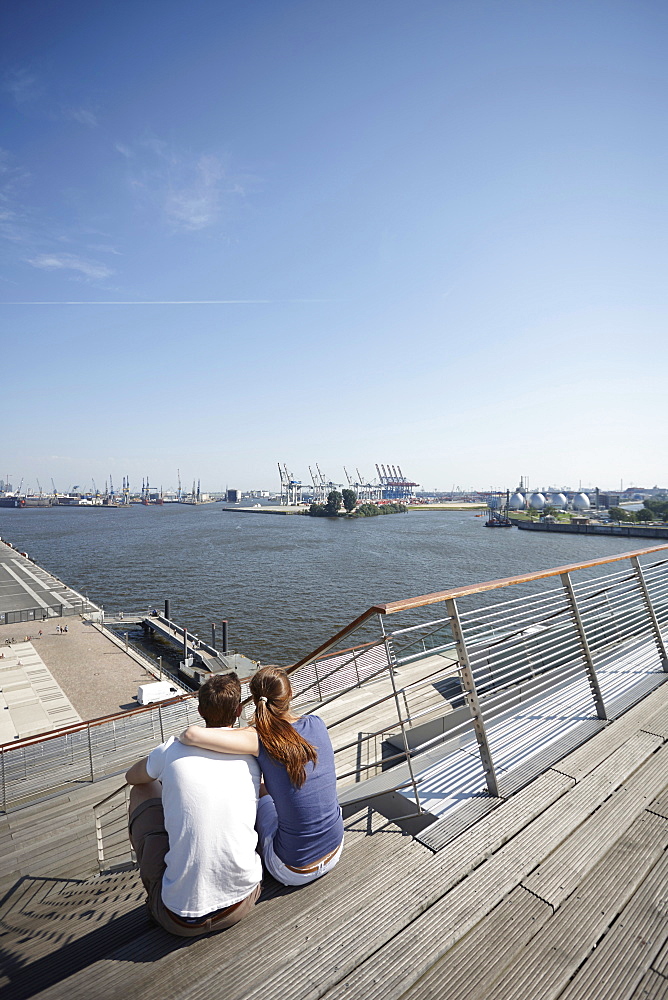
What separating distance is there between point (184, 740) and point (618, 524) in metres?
77.2

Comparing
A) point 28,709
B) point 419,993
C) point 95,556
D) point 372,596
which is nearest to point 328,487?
point 95,556

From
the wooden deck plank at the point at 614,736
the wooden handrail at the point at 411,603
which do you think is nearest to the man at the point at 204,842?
the wooden handrail at the point at 411,603

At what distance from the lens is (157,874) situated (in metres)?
1.72

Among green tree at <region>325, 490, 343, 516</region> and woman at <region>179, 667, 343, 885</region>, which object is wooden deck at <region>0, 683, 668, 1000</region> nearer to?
woman at <region>179, 667, 343, 885</region>

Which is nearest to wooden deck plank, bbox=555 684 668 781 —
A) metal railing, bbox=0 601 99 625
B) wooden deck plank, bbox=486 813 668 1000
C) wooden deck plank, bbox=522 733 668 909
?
wooden deck plank, bbox=522 733 668 909

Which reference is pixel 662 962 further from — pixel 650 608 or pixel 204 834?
pixel 650 608

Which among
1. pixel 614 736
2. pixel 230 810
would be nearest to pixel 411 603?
pixel 230 810

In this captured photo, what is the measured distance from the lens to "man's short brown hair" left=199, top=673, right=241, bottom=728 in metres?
1.80

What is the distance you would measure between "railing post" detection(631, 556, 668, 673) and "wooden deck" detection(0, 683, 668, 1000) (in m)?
1.51

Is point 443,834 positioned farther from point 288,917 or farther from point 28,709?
point 28,709

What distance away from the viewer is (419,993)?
1382 millimetres

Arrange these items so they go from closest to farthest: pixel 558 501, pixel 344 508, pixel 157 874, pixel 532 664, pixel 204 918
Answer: pixel 204 918, pixel 157 874, pixel 532 664, pixel 344 508, pixel 558 501

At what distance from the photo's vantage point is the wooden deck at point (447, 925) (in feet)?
4.68

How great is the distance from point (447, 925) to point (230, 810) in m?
0.81
